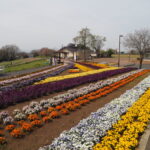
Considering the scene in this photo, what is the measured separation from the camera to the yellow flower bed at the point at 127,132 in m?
3.85

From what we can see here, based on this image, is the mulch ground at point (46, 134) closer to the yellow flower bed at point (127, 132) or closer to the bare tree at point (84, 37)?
the yellow flower bed at point (127, 132)

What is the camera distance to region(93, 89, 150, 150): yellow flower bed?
3851 mm

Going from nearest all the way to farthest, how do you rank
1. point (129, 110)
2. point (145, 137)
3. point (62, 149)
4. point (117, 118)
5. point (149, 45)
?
point (62, 149), point (145, 137), point (117, 118), point (129, 110), point (149, 45)

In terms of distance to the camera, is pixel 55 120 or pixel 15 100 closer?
pixel 55 120

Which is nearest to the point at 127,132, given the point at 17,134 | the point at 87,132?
the point at 87,132

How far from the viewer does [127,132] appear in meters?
4.51

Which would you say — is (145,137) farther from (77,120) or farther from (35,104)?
(35,104)

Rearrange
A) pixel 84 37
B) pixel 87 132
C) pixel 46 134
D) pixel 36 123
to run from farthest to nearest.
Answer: pixel 84 37, pixel 36 123, pixel 46 134, pixel 87 132

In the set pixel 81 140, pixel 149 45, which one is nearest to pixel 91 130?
pixel 81 140

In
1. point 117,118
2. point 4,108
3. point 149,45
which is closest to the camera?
point 117,118

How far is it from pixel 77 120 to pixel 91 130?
3.96 ft

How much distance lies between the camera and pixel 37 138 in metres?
4.53

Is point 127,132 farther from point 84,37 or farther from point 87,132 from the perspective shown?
point 84,37

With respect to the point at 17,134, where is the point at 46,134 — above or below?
below
